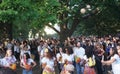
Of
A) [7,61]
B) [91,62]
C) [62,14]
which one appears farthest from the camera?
[62,14]

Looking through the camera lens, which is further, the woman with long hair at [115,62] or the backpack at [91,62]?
the backpack at [91,62]

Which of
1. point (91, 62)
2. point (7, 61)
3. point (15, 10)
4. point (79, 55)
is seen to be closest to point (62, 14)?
point (15, 10)

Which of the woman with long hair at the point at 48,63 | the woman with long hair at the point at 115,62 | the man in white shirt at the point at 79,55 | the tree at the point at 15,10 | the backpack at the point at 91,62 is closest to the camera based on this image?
the woman with long hair at the point at 115,62

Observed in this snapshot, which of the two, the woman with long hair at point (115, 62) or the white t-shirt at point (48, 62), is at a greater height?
the woman with long hair at point (115, 62)

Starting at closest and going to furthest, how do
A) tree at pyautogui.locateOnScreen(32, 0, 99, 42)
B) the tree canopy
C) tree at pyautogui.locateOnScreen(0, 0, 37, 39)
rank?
tree at pyautogui.locateOnScreen(0, 0, 37, 39)
the tree canopy
tree at pyautogui.locateOnScreen(32, 0, 99, 42)

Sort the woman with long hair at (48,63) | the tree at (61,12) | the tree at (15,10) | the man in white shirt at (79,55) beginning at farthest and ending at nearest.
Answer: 1. the tree at (61,12)
2. the tree at (15,10)
3. the man in white shirt at (79,55)
4. the woman with long hair at (48,63)

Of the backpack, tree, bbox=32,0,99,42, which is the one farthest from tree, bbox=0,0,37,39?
the backpack

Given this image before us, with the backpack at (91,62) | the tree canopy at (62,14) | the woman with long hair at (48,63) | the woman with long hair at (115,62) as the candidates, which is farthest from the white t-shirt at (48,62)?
the tree canopy at (62,14)

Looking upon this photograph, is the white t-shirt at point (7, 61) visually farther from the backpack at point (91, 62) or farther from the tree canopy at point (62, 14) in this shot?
the tree canopy at point (62, 14)

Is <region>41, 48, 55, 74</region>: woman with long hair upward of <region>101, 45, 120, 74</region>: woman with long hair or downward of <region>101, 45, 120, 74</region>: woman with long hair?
downward

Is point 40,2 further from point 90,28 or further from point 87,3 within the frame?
point 90,28

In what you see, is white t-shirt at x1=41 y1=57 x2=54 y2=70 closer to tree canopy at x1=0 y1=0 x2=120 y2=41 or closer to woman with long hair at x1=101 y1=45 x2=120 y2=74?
woman with long hair at x1=101 y1=45 x2=120 y2=74

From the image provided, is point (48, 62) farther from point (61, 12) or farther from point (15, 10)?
point (61, 12)

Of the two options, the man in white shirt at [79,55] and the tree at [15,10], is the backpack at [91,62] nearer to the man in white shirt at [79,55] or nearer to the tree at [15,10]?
the man in white shirt at [79,55]
